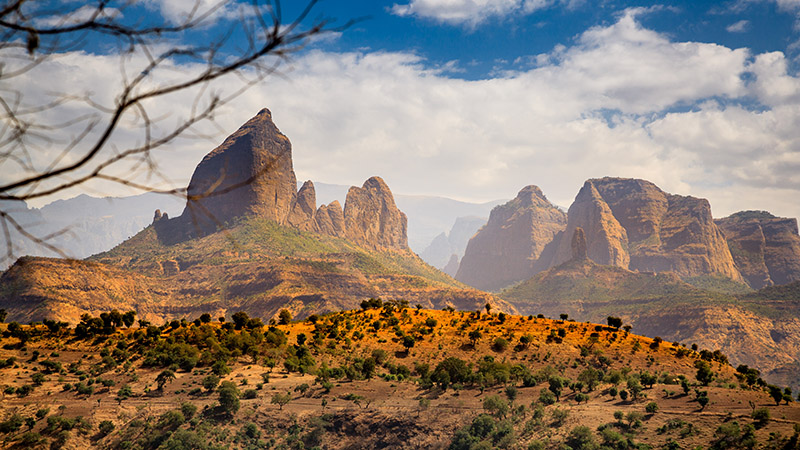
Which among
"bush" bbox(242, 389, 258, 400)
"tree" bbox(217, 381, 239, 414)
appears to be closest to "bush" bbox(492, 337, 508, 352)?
"bush" bbox(242, 389, 258, 400)

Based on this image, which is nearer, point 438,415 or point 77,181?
point 77,181

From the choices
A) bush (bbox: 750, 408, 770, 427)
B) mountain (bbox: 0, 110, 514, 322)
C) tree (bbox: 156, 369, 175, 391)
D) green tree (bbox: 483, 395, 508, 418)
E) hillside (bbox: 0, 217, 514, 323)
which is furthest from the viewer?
mountain (bbox: 0, 110, 514, 322)

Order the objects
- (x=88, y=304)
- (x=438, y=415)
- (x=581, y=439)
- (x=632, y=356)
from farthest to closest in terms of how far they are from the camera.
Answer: (x=88, y=304)
(x=632, y=356)
(x=438, y=415)
(x=581, y=439)

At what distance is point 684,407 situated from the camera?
146 ft

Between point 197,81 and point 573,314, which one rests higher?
point 197,81

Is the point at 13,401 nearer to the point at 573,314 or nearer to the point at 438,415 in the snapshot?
the point at 438,415

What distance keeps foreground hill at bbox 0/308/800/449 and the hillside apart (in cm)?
5976

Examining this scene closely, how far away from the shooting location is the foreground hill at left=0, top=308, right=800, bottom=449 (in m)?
42.0

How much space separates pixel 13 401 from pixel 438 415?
44.5 metres

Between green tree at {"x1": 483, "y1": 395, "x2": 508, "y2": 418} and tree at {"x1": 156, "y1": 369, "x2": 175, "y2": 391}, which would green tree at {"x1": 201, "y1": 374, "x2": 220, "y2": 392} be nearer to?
tree at {"x1": 156, "y1": 369, "x2": 175, "y2": 391}

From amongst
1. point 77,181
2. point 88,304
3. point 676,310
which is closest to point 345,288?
point 88,304

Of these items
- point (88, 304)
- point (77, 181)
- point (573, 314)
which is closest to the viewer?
point (77, 181)

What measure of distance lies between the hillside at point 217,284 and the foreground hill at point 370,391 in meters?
59.8

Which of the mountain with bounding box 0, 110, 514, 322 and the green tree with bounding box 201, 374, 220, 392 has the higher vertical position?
the mountain with bounding box 0, 110, 514, 322
